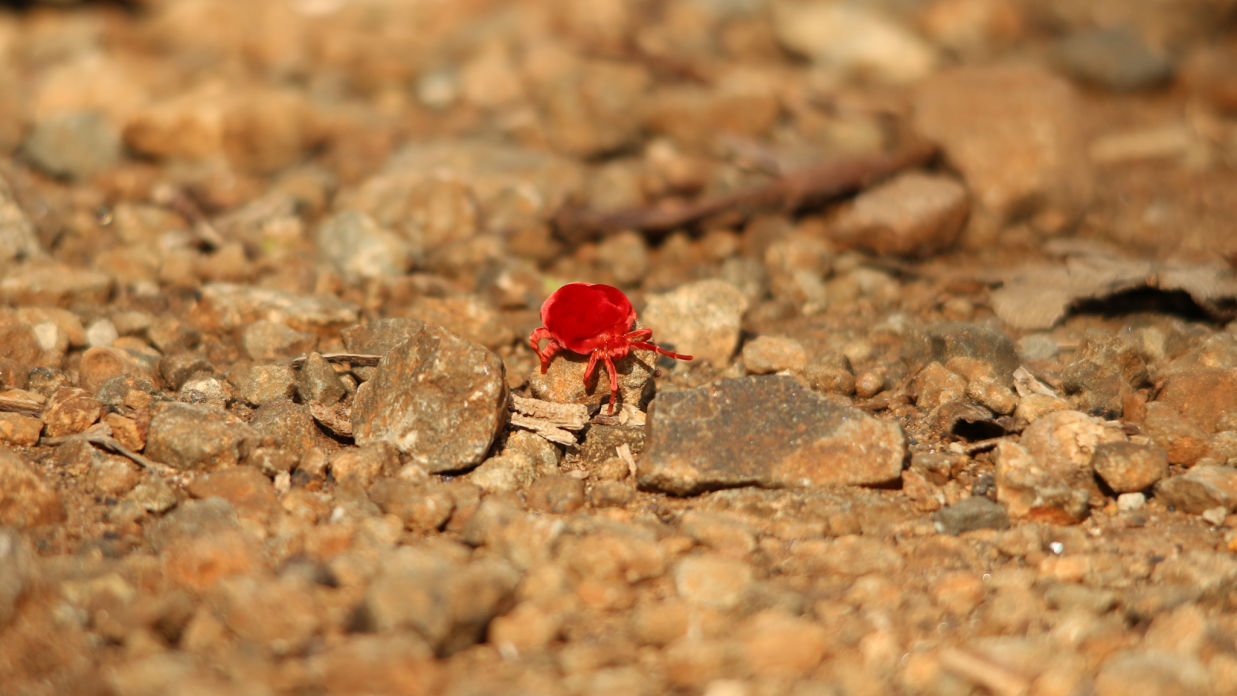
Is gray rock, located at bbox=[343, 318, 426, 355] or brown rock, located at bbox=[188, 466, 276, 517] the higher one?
brown rock, located at bbox=[188, 466, 276, 517]

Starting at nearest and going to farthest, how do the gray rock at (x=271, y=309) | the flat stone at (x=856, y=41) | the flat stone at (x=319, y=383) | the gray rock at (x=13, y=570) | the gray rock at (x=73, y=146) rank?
the gray rock at (x=13, y=570)
the flat stone at (x=319, y=383)
the gray rock at (x=271, y=309)
the gray rock at (x=73, y=146)
the flat stone at (x=856, y=41)

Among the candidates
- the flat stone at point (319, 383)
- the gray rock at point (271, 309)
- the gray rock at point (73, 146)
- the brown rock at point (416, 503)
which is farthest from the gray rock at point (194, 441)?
the gray rock at point (73, 146)

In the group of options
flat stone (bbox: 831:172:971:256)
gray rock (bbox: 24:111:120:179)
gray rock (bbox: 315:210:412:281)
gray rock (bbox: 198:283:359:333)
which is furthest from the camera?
gray rock (bbox: 24:111:120:179)

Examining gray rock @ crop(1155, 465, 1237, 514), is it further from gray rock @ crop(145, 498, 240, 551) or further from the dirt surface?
gray rock @ crop(145, 498, 240, 551)

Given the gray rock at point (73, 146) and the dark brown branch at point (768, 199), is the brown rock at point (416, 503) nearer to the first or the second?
the dark brown branch at point (768, 199)

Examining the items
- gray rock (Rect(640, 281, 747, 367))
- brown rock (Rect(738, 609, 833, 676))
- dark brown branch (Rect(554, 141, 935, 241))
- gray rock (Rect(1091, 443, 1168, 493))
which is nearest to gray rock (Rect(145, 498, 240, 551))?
brown rock (Rect(738, 609, 833, 676))

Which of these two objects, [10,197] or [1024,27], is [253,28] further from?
[1024,27]
